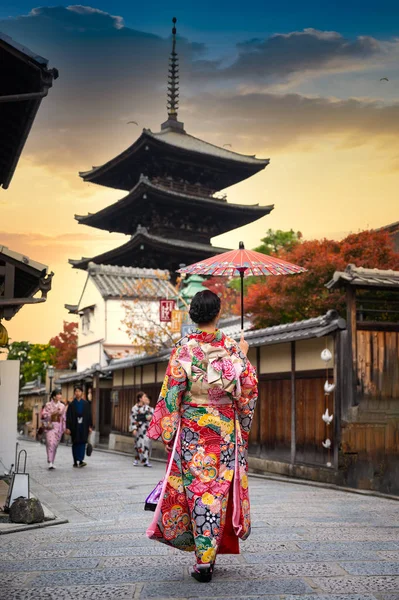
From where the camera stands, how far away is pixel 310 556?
18.1 ft

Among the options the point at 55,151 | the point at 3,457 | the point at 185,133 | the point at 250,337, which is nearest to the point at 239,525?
the point at 3,457

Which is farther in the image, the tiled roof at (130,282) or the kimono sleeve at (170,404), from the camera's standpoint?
the tiled roof at (130,282)

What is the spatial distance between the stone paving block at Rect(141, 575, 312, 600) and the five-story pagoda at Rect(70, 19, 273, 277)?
95.6 feet

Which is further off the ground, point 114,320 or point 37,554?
point 114,320

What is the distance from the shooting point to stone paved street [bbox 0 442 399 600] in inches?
175

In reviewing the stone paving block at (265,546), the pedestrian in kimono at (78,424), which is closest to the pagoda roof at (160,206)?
the pedestrian in kimono at (78,424)

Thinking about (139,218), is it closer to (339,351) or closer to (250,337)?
(250,337)

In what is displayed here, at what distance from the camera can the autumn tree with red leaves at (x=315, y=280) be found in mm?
19172

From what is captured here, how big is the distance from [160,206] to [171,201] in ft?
3.10

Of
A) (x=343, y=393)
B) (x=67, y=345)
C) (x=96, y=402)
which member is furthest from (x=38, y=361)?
(x=343, y=393)

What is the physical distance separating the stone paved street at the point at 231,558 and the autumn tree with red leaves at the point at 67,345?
119 feet

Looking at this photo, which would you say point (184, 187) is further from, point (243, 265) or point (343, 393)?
point (243, 265)

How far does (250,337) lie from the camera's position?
51.0 ft

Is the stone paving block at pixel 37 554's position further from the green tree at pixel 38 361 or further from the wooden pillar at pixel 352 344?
the green tree at pixel 38 361
